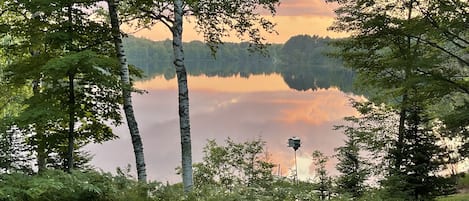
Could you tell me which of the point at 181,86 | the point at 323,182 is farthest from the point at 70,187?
the point at 323,182

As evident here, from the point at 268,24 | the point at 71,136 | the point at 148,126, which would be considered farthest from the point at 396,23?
the point at 148,126

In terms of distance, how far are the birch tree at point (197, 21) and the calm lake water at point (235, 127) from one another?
815cm

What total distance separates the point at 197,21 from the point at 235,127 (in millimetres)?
20851

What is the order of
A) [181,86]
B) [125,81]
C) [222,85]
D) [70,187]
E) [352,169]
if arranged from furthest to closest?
[222,85] < [352,169] < [181,86] < [125,81] < [70,187]

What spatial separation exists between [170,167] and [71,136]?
1183 centimetres

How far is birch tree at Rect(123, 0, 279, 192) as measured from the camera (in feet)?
26.6

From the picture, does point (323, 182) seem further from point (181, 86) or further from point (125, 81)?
point (125, 81)

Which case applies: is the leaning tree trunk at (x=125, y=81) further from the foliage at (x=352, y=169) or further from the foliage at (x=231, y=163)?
the foliage at (x=231, y=163)

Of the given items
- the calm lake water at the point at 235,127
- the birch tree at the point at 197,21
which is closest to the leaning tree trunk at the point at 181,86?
the birch tree at the point at 197,21

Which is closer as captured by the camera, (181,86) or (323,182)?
(181,86)

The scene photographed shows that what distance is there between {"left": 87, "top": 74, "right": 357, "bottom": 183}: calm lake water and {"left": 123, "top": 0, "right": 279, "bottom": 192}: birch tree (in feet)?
26.7

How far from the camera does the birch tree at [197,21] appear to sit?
811cm

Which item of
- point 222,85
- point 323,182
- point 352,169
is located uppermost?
point 222,85

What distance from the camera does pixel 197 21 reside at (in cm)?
859
